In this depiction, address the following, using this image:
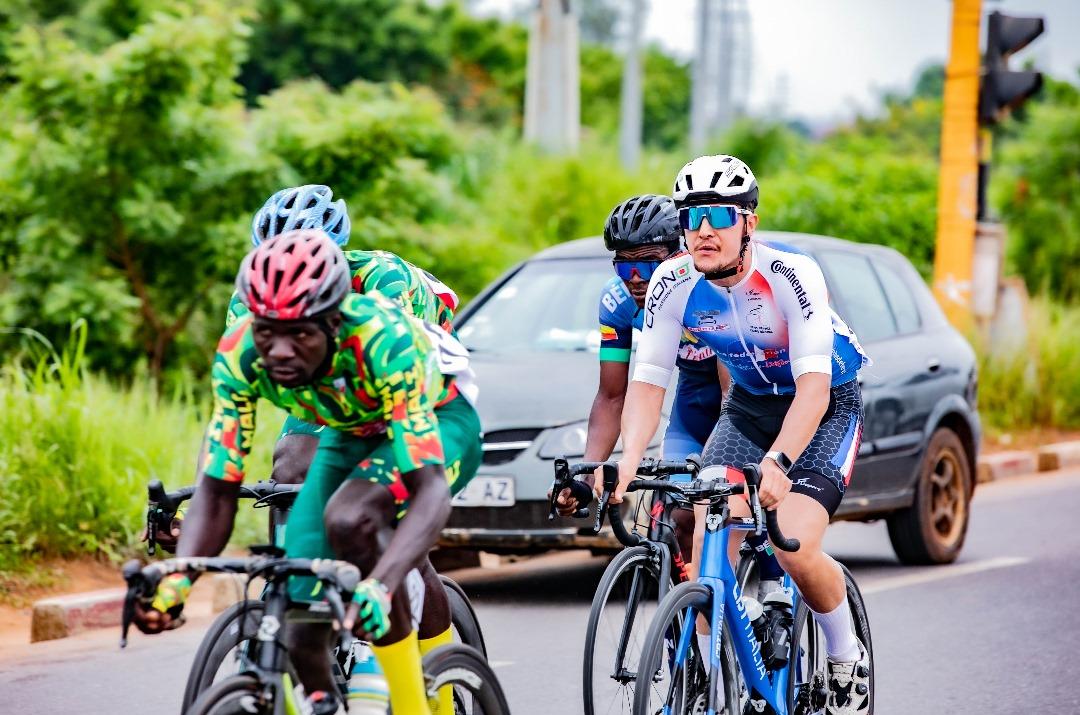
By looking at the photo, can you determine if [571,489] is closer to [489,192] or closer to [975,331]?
[975,331]

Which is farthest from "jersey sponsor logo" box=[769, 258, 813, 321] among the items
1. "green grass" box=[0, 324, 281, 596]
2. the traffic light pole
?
the traffic light pole

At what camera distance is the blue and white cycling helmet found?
536cm

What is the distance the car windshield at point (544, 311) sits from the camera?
9203 millimetres

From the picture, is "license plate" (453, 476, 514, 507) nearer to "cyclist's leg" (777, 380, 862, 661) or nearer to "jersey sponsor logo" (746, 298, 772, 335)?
"cyclist's leg" (777, 380, 862, 661)

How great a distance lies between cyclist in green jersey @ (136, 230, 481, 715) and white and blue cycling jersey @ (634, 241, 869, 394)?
134cm

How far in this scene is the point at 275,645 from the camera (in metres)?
3.90

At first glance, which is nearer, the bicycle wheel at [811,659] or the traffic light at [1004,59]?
the bicycle wheel at [811,659]

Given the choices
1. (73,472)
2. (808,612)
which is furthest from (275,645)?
(73,472)

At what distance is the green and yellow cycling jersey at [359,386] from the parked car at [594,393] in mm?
4046

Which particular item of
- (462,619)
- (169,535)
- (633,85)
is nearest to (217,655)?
(169,535)

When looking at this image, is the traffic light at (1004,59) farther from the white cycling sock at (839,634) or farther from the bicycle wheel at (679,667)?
the bicycle wheel at (679,667)

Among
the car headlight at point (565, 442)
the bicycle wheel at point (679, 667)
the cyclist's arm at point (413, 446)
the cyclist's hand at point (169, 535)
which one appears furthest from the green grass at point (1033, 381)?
the cyclist's arm at point (413, 446)

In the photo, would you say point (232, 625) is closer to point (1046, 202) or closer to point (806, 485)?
point (806, 485)

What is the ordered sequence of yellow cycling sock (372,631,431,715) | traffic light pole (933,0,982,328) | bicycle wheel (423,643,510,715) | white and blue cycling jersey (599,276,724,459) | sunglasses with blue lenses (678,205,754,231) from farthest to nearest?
traffic light pole (933,0,982,328), white and blue cycling jersey (599,276,724,459), sunglasses with blue lenses (678,205,754,231), bicycle wheel (423,643,510,715), yellow cycling sock (372,631,431,715)
